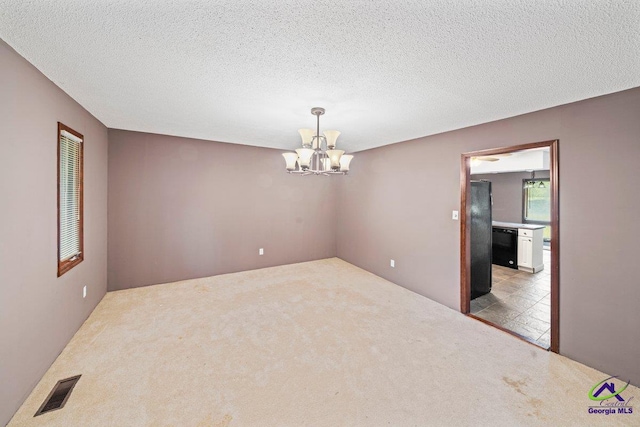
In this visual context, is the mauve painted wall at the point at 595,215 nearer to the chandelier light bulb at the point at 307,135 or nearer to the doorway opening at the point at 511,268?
the doorway opening at the point at 511,268

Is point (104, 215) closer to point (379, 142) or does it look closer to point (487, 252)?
point (379, 142)

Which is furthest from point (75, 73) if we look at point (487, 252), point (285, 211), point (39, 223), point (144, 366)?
point (487, 252)

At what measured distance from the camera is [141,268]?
3852 mm

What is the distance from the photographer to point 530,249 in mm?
4664

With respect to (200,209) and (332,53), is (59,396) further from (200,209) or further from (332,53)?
(332,53)

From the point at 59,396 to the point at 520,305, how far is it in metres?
4.74

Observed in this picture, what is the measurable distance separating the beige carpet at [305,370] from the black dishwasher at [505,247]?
2772 mm

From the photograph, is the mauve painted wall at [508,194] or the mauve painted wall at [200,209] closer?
the mauve painted wall at [200,209]

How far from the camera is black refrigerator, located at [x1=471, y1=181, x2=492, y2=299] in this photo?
12.1ft

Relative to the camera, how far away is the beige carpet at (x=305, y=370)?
1669mm

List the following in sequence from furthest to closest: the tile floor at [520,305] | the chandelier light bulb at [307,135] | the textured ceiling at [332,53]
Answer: the tile floor at [520,305] → the chandelier light bulb at [307,135] → the textured ceiling at [332,53]

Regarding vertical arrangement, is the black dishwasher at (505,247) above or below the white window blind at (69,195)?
below

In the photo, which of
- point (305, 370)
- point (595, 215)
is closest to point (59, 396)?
point (305, 370)

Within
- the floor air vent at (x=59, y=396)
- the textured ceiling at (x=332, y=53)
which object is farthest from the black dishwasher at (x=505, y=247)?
the floor air vent at (x=59, y=396)
